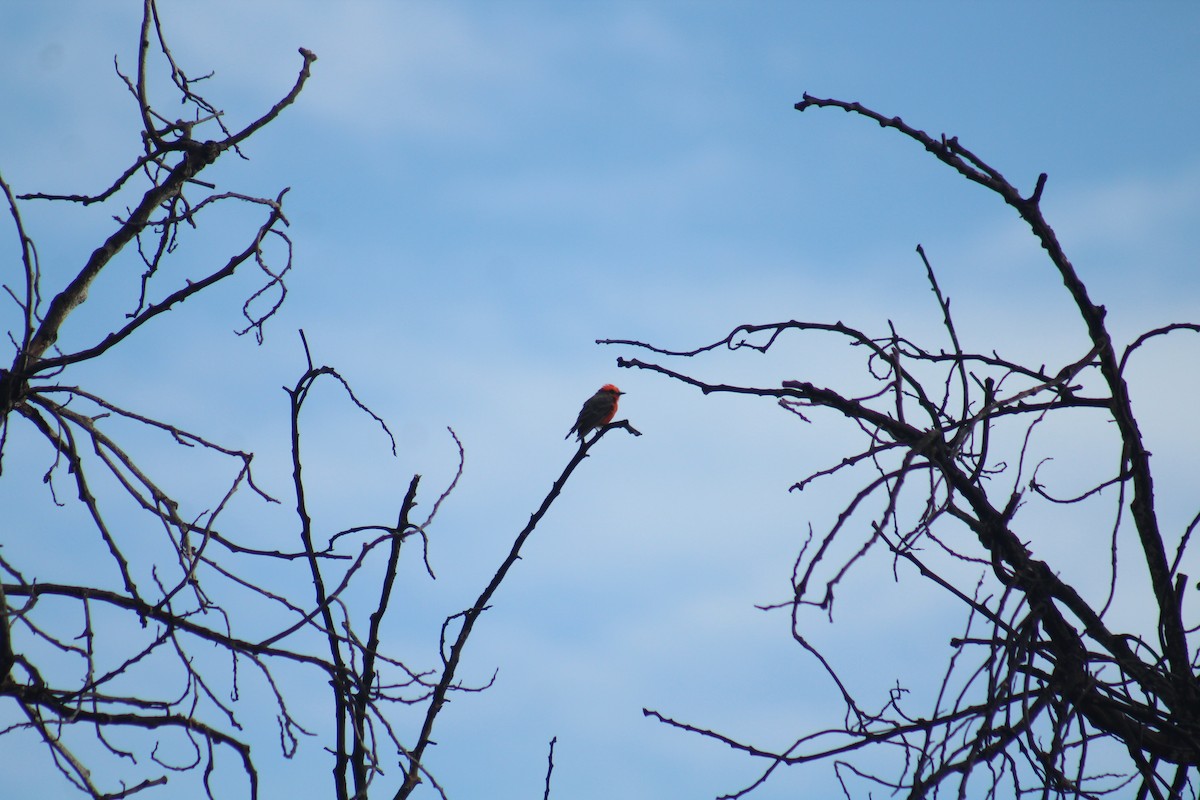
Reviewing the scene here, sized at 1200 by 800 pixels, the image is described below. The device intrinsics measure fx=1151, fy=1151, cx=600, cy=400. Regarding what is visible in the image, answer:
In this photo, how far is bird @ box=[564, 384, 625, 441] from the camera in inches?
563

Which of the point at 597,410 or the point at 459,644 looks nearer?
the point at 459,644

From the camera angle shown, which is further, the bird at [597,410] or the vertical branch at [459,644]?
the bird at [597,410]

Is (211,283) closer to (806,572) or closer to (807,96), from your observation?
(807,96)

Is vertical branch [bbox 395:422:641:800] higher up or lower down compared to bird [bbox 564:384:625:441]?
lower down

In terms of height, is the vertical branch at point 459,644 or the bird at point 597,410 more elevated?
the bird at point 597,410

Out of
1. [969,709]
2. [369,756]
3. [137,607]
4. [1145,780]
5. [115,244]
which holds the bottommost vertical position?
[1145,780]

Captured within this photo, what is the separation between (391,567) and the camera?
294 cm

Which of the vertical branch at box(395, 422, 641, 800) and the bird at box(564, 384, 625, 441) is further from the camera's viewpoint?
the bird at box(564, 384, 625, 441)

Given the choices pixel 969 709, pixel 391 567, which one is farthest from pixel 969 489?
pixel 391 567

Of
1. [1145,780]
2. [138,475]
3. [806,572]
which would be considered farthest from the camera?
[138,475]

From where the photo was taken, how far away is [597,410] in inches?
567

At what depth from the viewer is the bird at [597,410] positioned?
46.9ft

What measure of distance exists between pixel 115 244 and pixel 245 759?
1.56 metres

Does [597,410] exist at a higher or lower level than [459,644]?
higher
